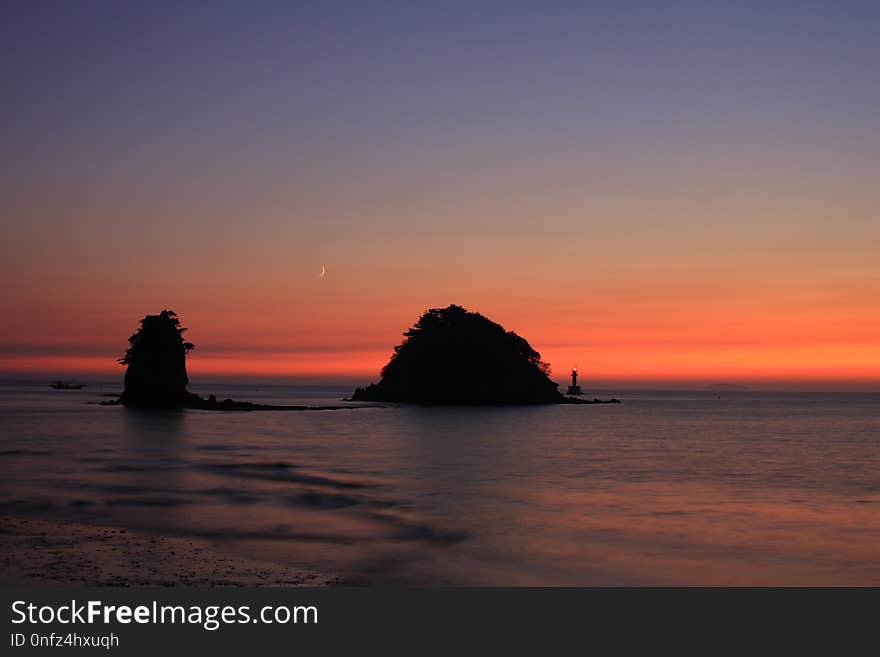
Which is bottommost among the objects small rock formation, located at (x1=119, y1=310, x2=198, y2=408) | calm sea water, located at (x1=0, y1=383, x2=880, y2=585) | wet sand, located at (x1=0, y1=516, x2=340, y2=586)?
calm sea water, located at (x1=0, y1=383, x2=880, y2=585)

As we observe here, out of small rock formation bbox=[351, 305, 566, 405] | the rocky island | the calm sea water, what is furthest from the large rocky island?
the calm sea water

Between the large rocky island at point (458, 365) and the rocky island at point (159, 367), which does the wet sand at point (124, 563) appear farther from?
Result: the large rocky island at point (458, 365)

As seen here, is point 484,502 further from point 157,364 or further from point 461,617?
point 157,364

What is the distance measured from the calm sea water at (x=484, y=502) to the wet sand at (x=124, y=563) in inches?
43.1

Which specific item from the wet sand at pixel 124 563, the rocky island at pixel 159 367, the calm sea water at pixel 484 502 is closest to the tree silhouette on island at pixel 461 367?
the rocky island at pixel 159 367

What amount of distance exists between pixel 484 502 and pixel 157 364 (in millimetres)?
81305

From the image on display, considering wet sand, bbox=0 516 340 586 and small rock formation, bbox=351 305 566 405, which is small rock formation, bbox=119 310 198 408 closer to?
small rock formation, bbox=351 305 566 405

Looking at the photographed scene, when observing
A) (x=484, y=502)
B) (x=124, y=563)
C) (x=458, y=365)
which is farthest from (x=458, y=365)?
(x=124, y=563)

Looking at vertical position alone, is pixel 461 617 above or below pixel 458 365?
below

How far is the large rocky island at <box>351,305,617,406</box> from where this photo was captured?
139500mm

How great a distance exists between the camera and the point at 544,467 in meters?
41.5

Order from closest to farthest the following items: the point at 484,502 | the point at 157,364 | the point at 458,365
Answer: the point at 484,502
the point at 157,364
the point at 458,365

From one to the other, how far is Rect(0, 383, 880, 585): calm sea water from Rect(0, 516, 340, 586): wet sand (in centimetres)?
109

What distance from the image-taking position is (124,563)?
50.5 feet
